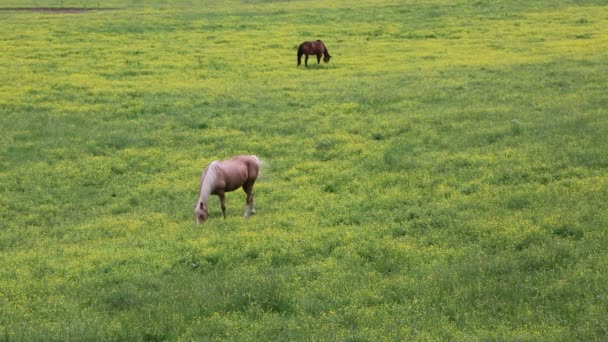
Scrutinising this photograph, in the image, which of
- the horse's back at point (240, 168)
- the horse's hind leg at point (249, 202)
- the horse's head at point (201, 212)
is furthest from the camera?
the horse's hind leg at point (249, 202)

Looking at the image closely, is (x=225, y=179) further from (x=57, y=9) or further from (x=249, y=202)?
(x=57, y=9)

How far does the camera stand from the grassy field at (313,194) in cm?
997

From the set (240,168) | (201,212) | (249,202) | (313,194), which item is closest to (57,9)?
(313,194)

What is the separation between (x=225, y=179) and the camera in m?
15.3

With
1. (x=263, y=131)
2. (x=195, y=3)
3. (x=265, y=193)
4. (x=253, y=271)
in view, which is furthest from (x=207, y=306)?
(x=195, y=3)

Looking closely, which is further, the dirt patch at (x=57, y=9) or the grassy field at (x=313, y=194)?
the dirt patch at (x=57, y=9)

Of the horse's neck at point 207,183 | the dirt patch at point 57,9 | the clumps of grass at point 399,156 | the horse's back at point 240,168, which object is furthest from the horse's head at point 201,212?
the dirt patch at point 57,9

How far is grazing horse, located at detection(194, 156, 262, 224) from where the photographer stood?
1501 cm

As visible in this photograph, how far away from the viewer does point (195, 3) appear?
6969 centimetres

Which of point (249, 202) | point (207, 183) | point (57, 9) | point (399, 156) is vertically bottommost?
point (249, 202)

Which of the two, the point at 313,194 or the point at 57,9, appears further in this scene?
the point at 57,9

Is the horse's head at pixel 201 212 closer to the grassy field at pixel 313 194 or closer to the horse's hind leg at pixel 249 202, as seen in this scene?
the grassy field at pixel 313 194

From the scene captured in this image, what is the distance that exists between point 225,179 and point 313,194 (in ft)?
8.19

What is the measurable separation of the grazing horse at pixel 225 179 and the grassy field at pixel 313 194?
43cm
